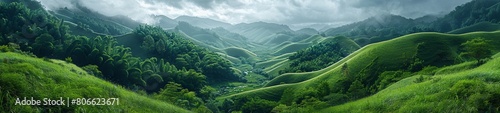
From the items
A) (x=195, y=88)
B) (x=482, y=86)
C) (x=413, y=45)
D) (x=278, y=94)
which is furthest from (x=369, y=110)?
(x=195, y=88)

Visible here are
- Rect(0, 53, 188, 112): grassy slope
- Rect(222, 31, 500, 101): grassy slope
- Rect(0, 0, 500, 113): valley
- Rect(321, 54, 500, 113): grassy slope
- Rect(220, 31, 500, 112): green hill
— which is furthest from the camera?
Rect(222, 31, 500, 101): grassy slope

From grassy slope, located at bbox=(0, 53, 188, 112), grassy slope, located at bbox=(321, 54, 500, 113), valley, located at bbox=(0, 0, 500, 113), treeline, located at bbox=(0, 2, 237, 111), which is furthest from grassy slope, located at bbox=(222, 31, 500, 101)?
grassy slope, located at bbox=(0, 53, 188, 112)

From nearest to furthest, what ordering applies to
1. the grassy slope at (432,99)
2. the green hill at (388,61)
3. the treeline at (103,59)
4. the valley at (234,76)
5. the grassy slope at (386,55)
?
the valley at (234,76)
the grassy slope at (432,99)
the green hill at (388,61)
the grassy slope at (386,55)
the treeline at (103,59)

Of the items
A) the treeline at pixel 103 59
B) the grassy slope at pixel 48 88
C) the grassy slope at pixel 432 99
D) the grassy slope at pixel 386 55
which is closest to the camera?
the grassy slope at pixel 48 88

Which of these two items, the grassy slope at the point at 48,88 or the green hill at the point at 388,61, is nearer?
the grassy slope at the point at 48,88

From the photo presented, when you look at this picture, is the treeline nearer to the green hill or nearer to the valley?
the valley

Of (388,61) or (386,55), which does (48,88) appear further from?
(386,55)

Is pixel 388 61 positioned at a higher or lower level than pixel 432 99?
higher

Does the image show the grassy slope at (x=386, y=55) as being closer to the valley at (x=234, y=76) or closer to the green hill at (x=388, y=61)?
the green hill at (x=388, y=61)

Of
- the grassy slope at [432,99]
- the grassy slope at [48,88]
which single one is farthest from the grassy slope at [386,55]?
the grassy slope at [48,88]

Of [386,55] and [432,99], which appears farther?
[386,55]

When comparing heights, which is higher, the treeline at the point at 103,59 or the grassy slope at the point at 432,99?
the grassy slope at the point at 432,99

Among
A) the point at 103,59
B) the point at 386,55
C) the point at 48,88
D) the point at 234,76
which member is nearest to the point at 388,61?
the point at 386,55
